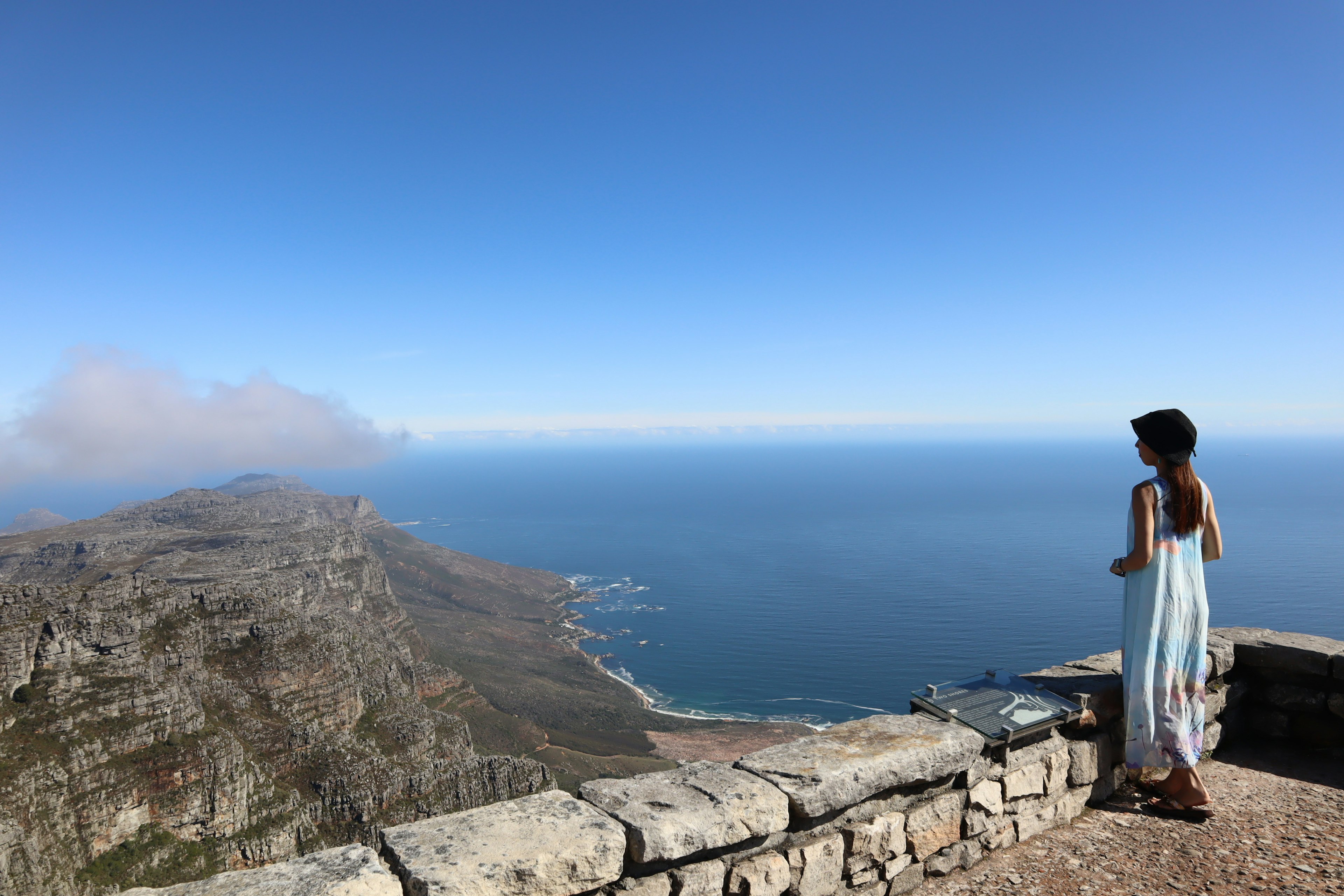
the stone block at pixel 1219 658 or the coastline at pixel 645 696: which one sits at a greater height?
the stone block at pixel 1219 658

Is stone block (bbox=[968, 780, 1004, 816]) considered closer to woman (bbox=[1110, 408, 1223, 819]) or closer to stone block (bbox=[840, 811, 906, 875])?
stone block (bbox=[840, 811, 906, 875])

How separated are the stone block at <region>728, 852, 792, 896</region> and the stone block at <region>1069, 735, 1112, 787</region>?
2.85m

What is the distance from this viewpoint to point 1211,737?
6504 mm

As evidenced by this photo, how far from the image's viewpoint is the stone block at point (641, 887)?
12.0ft

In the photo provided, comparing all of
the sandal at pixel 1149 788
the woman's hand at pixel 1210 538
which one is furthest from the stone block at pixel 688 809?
the woman's hand at pixel 1210 538

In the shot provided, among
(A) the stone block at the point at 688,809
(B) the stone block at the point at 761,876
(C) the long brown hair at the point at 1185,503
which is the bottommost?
(B) the stone block at the point at 761,876

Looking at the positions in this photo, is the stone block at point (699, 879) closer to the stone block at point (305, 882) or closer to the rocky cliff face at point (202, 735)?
the stone block at point (305, 882)

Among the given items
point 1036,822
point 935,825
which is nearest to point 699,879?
point 935,825

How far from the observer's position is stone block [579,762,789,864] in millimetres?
3738

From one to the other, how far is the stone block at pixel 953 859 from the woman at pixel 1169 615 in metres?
1.69

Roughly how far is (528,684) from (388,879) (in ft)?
298

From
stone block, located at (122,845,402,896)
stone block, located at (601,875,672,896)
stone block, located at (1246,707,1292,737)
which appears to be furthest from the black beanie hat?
stone block, located at (122,845,402,896)

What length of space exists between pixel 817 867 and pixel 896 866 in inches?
28.5

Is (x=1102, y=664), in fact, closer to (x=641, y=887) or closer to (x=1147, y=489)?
(x=1147, y=489)
